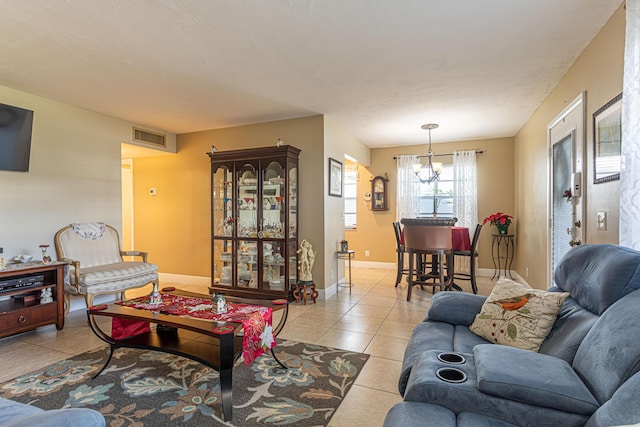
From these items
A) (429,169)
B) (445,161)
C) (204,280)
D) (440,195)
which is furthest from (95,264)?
(445,161)

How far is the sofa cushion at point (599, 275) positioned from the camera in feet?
4.38

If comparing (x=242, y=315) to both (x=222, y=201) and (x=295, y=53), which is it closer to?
(x=295, y=53)

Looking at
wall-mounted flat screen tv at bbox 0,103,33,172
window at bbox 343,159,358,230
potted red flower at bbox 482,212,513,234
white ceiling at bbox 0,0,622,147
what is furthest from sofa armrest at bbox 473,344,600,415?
window at bbox 343,159,358,230

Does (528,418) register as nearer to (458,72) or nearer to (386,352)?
(386,352)

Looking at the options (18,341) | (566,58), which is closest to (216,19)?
(566,58)

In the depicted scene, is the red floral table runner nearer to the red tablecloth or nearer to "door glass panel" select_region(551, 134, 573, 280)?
"door glass panel" select_region(551, 134, 573, 280)

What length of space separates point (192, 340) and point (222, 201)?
279cm

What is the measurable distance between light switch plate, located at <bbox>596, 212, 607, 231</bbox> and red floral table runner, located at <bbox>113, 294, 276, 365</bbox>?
98.9 inches

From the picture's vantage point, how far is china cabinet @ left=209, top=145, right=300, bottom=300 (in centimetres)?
449

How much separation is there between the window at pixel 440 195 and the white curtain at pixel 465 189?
0.13m

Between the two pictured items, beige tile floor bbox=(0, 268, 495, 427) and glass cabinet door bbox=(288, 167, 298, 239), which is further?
glass cabinet door bbox=(288, 167, 298, 239)

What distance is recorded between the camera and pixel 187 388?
219 centimetres

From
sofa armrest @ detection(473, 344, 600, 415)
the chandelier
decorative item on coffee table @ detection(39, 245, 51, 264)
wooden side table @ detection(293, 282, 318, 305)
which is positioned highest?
the chandelier

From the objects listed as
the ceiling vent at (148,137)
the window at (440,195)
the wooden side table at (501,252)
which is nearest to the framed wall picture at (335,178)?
the window at (440,195)
